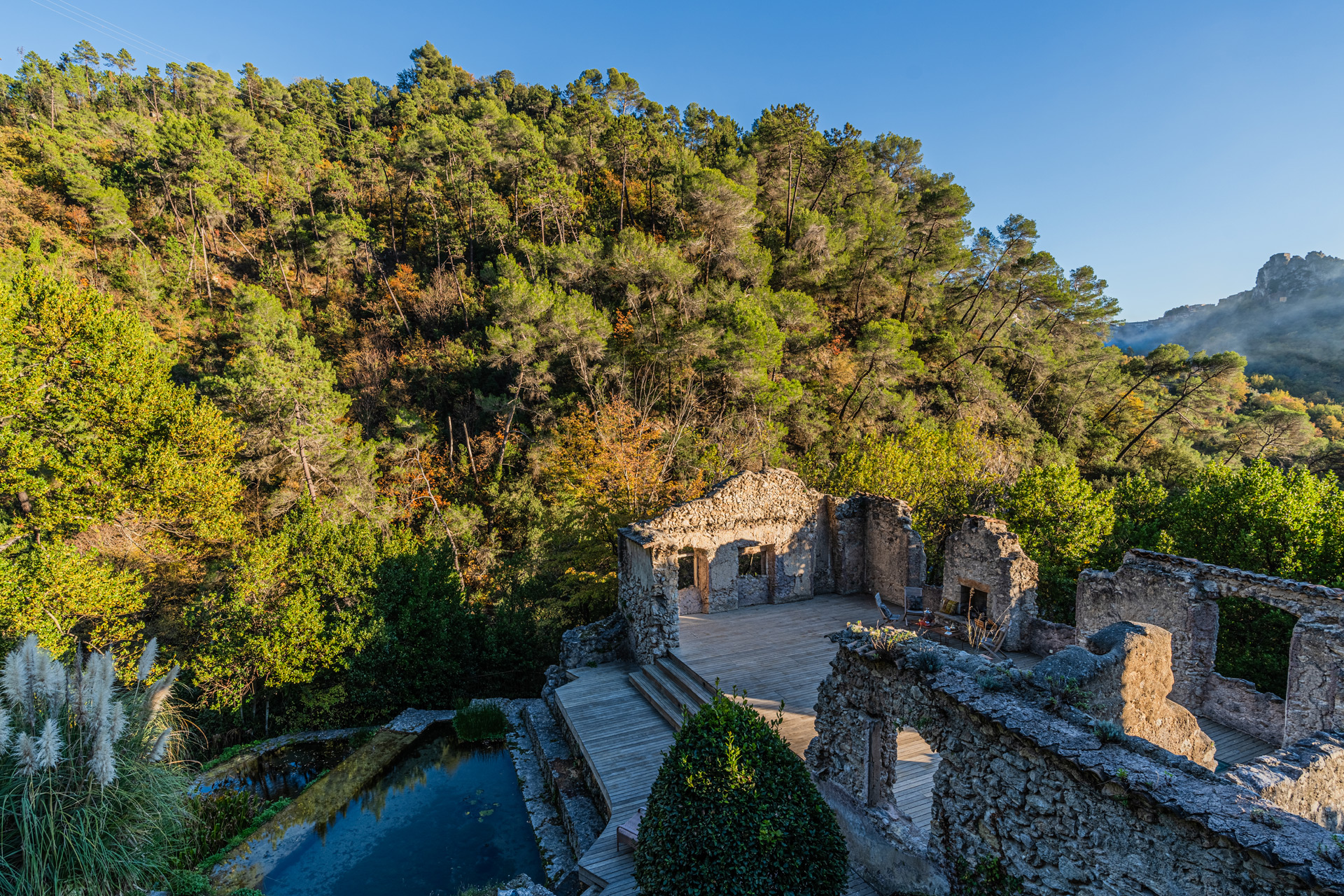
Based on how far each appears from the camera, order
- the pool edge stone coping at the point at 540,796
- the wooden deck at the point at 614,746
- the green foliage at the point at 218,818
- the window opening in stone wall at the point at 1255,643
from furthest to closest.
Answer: the window opening in stone wall at the point at 1255,643
the green foliage at the point at 218,818
the pool edge stone coping at the point at 540,796
the wooden deck at the point at 614,746

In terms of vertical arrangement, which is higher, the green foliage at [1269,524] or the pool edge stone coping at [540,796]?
the green foliage at [1269,524]

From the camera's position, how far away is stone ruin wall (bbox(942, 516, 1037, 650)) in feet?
35.2

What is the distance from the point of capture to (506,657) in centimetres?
1577

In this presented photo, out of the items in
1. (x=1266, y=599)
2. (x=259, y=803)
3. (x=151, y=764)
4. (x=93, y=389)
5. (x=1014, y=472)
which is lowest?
(x=259, y=803)

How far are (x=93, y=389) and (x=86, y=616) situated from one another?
5.10 m

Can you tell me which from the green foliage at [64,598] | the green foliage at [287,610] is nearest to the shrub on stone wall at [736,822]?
the green foliage at [287,610]

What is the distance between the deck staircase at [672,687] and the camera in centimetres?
933

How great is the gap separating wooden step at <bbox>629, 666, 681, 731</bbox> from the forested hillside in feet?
18.3

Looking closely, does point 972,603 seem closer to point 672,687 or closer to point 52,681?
point 672,687

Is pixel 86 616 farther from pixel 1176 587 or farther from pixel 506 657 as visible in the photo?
pixel 1176 587

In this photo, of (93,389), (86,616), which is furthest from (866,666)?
(93,389)

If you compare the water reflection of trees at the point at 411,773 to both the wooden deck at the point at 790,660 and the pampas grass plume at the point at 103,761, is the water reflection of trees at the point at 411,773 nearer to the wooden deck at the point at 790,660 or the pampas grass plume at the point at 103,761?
the pampas grass plume at the point at 103,761

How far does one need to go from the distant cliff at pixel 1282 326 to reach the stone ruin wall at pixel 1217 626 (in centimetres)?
4626

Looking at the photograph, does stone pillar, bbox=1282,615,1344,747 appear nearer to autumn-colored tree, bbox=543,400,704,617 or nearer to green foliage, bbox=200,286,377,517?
autumn-colored tree, bbox=543,400,704,617
